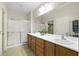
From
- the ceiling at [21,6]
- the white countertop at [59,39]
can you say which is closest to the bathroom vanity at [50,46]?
the white countertop at [59,39]

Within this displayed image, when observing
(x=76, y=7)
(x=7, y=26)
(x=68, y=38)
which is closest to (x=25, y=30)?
(x=7, y=26)

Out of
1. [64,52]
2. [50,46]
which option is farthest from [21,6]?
[64,52]

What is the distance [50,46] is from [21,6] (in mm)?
1022

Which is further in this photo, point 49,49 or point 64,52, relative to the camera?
point 49,49

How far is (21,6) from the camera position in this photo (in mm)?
2355

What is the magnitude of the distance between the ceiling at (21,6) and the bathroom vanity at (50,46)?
54cm

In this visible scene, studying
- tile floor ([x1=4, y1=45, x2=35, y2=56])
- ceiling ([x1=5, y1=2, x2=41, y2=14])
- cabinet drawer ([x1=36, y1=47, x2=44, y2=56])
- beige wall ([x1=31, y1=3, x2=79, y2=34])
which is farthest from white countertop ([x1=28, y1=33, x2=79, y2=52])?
ceiling ([x1=5, y1=2, x2=41, y2=14])

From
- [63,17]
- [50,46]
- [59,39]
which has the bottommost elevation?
[50,46]

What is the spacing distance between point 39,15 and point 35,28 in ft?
1.06

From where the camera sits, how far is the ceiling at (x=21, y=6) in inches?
90.7

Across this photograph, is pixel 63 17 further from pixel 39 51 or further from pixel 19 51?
pixel 19 51

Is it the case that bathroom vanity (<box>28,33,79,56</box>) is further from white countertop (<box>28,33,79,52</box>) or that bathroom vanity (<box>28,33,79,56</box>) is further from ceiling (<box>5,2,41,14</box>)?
ceiling (<box>5,2,41,14</box>)

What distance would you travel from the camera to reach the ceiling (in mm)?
2303

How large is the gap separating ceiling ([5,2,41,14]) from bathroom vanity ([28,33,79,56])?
1.78 ft
